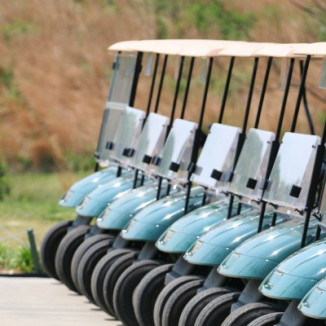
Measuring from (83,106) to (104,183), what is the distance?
13.7 metres

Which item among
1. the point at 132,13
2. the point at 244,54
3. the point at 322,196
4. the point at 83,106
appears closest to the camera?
the point at 322,196

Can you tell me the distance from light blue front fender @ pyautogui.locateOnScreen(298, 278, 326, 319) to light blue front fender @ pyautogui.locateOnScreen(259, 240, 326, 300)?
0.29m

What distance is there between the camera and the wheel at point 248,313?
26.1 feet

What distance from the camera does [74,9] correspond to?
28.8m

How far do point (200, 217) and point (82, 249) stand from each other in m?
2.04

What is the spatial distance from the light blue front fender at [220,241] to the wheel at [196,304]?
0.31m

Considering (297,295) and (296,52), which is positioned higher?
(296,52)

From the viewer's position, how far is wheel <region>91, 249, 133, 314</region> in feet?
35.4

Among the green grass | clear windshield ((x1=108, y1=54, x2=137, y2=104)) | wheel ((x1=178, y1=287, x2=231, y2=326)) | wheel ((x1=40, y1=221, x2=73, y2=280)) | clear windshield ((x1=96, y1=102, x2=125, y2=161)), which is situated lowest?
the green grass

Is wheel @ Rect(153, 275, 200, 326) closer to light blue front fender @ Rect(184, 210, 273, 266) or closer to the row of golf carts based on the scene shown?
the row of golf carts

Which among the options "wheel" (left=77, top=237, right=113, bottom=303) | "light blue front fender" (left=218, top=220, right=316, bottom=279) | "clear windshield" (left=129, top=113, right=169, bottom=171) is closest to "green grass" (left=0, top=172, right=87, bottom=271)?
"clear windshield" (left=129, top=113, right=169, bottom=171)

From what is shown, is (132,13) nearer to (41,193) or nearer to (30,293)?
(41,193)

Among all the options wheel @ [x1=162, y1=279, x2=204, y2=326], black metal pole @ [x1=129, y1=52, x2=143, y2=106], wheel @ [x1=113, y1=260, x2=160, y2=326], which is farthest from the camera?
black metal pole @ [x1=129, y1=52, x2=143, y2=106]

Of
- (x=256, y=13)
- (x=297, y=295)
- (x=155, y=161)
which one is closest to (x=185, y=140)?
(x=155, y=161)
